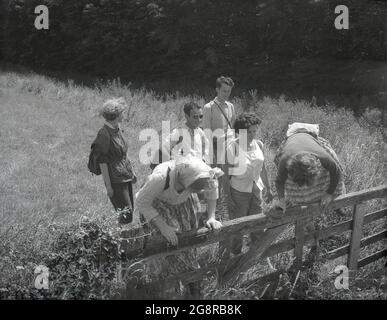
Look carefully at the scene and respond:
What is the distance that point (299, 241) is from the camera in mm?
4328

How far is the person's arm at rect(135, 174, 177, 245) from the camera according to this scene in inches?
134

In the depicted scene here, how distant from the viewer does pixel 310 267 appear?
4512 mm

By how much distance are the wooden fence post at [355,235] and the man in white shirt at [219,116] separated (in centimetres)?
160

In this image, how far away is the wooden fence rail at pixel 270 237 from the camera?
11.3 feet

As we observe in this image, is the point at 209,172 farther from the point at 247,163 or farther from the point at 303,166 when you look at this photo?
the point at 247,163

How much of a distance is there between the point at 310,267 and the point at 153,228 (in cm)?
184

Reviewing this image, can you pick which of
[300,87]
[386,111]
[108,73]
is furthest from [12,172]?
[108,73]

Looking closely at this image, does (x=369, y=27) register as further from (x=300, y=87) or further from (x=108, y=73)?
(x=108, y=73)

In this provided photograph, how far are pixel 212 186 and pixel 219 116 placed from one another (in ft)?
6.67

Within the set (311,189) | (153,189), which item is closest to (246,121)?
(311,189)

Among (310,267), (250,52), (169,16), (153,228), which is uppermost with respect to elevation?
(169,16)

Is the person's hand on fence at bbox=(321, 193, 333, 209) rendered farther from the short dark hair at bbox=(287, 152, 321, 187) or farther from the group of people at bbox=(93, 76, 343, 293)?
the short dark hair at bbox=(287, 152, 321, 187)

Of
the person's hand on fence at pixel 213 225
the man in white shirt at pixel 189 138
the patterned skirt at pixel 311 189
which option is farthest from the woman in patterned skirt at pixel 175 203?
the patterned skirt at pixel 311 189

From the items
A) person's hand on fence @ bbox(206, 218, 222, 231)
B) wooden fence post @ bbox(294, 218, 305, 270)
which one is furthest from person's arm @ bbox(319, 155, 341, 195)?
person's hand on fence @ bbox(206, 218, 222, 231)
